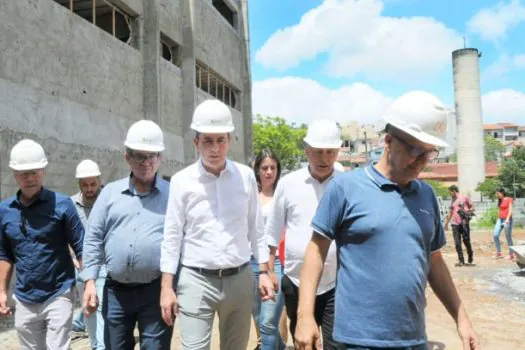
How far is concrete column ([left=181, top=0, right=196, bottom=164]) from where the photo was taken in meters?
16.4

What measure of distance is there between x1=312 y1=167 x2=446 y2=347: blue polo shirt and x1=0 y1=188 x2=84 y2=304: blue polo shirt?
86.3 inches

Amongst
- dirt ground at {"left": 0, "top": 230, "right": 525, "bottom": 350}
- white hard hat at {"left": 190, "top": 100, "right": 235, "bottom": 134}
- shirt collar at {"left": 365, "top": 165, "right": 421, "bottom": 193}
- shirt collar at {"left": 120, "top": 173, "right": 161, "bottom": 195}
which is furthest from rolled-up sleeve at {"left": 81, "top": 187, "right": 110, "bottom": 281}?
dirt ground at {"left": 0, "top": 230, "right": 525, "bottom": 350}

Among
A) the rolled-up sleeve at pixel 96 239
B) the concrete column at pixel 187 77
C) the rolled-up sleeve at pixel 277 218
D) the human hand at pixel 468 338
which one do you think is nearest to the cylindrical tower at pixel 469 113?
the concrete column at pixel 187 77

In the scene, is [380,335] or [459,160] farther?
[459,160]

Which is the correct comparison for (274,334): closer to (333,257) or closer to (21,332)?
(333,257)

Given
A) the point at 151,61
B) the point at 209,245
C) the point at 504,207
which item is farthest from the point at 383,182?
the point at 504,207

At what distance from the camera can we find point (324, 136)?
3.80 meters

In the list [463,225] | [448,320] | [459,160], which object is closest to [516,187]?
[459,160]

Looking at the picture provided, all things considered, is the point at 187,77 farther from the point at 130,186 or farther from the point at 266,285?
the point at 266,285

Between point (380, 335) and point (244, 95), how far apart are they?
21.9 meters

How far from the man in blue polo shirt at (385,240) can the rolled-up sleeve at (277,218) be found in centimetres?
161

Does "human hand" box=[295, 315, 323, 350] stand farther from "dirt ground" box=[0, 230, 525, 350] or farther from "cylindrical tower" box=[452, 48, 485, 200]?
"cylindrical tower" box=[452, 48, 485, 200]

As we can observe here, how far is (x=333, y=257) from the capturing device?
357 centimetres

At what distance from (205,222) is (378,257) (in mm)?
1347
